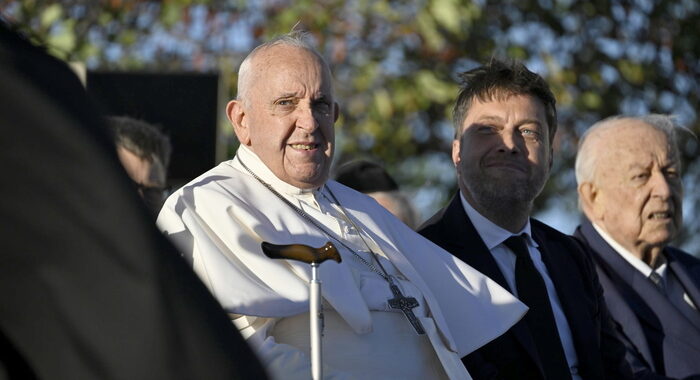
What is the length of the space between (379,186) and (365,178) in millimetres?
115

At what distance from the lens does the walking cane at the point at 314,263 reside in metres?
2.95

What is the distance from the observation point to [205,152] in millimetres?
5988

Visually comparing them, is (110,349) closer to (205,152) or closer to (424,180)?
(205,152)

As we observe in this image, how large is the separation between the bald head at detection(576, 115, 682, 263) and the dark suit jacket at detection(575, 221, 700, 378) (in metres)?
0.15

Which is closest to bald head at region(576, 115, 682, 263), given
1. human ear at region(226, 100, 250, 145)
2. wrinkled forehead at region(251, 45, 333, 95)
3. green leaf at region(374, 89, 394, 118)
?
wrinkled forehead at region(251, 45, 333, 95)

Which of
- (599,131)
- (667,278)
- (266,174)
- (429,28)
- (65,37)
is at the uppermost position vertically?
(429,28)

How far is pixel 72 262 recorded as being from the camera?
1.00 metres

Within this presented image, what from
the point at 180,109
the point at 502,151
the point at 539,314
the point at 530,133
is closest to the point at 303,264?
the point at 539,314

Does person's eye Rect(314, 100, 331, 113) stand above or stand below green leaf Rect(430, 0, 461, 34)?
below

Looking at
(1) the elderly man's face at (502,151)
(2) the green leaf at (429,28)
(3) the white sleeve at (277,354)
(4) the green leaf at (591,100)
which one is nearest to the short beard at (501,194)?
(1) the elderly man's face at (502,151)

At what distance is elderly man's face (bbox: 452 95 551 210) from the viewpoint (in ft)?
16.0

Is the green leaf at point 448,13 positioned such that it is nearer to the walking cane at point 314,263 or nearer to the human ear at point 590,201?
the human ear at point 590,201

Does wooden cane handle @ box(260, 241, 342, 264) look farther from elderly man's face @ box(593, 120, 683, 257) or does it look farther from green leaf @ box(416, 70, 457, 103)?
green leaf @ box(416, 70, 457, 103)

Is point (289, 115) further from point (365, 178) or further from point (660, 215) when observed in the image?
point (365, 178)
